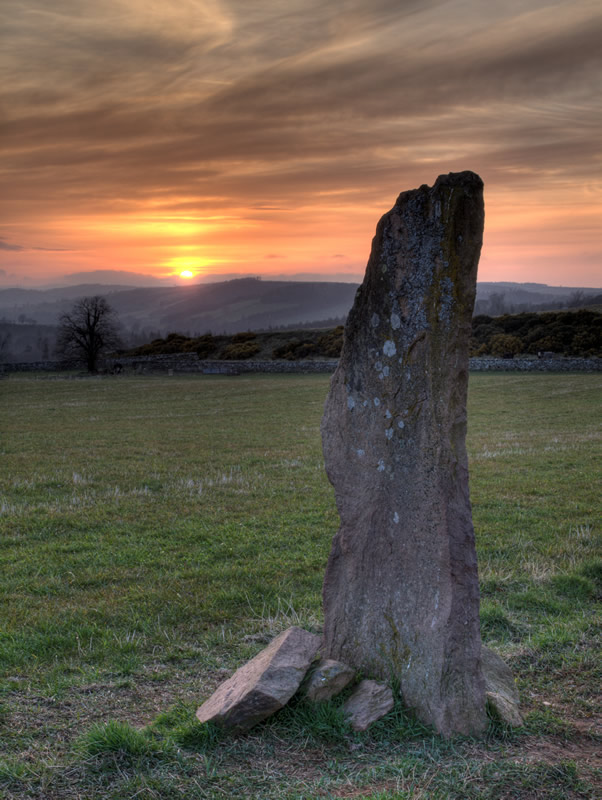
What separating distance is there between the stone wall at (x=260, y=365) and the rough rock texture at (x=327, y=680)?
175 ft

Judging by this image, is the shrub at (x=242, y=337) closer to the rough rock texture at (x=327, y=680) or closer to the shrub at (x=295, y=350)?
the shrub at (x=295, y=350)

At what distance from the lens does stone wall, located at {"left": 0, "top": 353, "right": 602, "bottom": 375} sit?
56312 millimetres

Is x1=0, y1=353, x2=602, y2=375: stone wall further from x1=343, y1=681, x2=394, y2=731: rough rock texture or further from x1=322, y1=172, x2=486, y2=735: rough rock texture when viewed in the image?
x1=343, y1=681, x2=394, y2=731: rough rock texture

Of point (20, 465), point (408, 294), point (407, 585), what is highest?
point (408, 294)

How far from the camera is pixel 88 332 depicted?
75.6m

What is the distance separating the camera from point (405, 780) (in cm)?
433

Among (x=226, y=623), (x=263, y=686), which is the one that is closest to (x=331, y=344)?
(x=226, y=623)

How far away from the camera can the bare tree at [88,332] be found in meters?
75.5

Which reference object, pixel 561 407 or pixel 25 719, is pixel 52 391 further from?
pixel 25 719

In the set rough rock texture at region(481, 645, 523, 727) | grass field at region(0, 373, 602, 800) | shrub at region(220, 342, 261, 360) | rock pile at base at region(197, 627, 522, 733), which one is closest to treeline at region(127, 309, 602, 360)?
shrub at region(220, 342, 261, 360)

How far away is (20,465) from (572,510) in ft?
45.5

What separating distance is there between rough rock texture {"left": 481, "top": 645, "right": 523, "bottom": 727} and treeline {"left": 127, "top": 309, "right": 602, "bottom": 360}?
204 feet

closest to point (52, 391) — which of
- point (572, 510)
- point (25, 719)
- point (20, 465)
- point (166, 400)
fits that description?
point (166, 400)

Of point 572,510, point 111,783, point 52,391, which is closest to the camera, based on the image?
point 111,783
